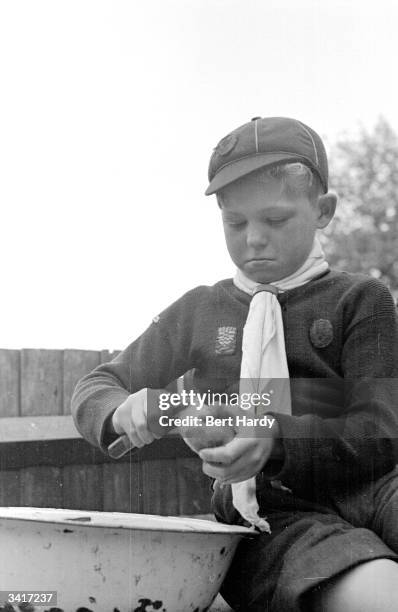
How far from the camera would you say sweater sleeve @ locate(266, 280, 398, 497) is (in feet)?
3.41

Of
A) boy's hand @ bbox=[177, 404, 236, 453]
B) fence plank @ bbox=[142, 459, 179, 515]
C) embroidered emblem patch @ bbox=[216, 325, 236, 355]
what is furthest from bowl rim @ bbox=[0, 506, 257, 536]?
fence plank @ bbox=[142, 459, 179, 515]

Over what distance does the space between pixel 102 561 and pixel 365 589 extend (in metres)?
0.32

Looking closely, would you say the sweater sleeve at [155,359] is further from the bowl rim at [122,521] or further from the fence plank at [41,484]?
the fence plank at [41,484]

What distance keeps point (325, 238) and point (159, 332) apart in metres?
6.89

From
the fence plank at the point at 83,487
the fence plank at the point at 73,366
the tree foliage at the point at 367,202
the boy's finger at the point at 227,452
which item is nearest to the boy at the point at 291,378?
the boy's finger at the point at 227,452

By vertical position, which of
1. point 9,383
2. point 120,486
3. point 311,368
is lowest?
point 120,486

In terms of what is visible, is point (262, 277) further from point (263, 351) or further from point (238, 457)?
point (238, 457)

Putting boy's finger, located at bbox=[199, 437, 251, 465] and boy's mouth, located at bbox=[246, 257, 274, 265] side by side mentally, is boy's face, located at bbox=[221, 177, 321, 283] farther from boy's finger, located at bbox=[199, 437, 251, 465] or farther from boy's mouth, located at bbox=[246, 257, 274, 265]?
boy's finger, located at bbox=[199, 437, 251, 465]

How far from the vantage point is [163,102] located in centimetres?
137

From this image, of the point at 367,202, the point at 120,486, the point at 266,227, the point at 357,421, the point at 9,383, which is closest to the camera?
the point at 357,421

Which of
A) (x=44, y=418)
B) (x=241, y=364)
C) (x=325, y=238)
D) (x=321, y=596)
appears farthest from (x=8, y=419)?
(x=325, y=238)

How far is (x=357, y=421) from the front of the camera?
1.08 meters

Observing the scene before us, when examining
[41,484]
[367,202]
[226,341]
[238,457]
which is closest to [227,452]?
[238,457]

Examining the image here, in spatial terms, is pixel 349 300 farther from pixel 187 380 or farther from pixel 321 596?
pixel 321 596
